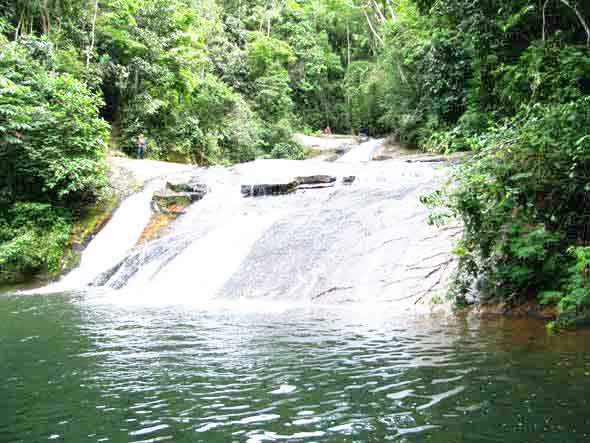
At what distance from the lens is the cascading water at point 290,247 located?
10.4m

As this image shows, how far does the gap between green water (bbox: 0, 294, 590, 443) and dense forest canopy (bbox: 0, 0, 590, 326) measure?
1399mm

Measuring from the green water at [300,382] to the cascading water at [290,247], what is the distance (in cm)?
205

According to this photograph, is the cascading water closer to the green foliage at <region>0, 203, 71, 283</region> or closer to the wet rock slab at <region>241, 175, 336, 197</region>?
the wet rock slab at <region>241, 175, 336, 197</region>

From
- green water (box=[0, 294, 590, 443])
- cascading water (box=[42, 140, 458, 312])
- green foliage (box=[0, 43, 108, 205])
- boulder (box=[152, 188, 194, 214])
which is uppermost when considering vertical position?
green foliage (box=[0, 43, 108, 205])

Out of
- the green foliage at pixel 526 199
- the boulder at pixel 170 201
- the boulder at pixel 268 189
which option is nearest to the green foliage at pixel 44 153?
the boulder at pixel 170 201

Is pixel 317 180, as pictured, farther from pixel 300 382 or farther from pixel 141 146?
pixel 300 382

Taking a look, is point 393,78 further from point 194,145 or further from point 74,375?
point 74,375

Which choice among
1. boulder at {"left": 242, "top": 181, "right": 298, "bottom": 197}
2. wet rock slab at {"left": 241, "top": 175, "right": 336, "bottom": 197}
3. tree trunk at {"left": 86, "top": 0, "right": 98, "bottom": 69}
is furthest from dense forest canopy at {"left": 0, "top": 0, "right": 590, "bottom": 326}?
boulder at {"left": 242, "top": 181, "right": 298, "bottom": 197}

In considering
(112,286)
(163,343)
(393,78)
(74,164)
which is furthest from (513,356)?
(393,78)

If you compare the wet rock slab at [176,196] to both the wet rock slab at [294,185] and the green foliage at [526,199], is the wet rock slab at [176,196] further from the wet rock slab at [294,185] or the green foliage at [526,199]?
the green foliage at [526,199]

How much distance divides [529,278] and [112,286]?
32.3ft

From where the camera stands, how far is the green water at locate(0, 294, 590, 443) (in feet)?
13.5

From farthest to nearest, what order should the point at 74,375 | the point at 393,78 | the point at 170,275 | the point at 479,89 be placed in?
1. the point at 393,78
2. the point at 479,89
3. the point at 170,275
4. the point at 74,375

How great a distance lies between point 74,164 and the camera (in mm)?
18453
